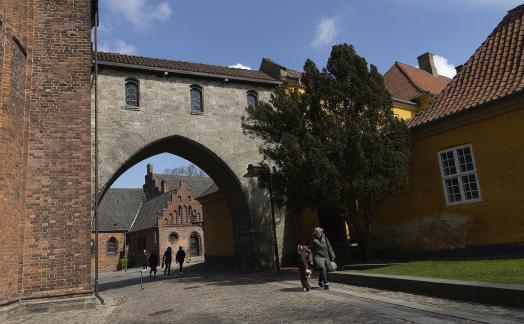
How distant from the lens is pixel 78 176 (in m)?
11.1

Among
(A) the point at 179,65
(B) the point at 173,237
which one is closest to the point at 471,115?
(A) the point at 179,65

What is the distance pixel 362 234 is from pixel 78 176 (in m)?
9.74

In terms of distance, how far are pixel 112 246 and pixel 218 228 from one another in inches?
779

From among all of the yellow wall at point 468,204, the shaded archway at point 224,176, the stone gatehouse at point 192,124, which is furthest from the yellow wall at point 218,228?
the yellow wall at point 468,204

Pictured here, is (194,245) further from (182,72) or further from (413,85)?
(182,72)

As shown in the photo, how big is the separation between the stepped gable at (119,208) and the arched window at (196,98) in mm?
24631

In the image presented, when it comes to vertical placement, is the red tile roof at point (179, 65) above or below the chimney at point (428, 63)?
below

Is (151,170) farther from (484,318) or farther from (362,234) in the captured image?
(484,318)

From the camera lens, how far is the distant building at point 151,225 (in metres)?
41.0

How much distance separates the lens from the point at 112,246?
139 ft

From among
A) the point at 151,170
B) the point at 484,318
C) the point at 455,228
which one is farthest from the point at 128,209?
the point at 484,318

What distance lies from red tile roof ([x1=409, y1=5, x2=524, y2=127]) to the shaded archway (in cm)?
904

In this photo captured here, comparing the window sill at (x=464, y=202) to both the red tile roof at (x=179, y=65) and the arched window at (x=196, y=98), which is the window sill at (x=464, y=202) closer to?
the red tile roof at (x=179, y=65)

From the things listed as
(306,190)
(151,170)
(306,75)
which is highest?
(151,170)
